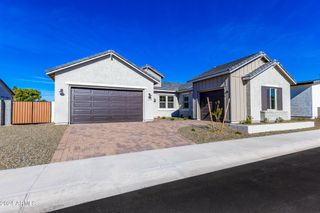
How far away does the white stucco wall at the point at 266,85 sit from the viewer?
12.7m

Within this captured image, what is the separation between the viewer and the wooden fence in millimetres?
12375

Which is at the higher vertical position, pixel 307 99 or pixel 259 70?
pixel 259 70

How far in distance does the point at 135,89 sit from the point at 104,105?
287 cm

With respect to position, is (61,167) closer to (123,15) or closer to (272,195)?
(272,195)

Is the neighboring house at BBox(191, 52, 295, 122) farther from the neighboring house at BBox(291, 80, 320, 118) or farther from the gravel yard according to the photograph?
the gravel yard

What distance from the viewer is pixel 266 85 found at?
13.4m

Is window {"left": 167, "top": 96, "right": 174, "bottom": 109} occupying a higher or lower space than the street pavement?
higher

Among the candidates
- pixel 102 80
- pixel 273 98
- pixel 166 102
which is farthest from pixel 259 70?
pixel 102 80

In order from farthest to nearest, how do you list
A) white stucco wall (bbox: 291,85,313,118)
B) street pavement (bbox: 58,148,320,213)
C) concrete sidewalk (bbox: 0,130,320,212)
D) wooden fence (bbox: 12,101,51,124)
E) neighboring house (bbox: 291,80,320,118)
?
white stucco wall (bbox: 291,85,313,118)
neighboring house (bbox: 291,80,320,118)
wooden fence (bbox: 12,101,51,124)
concrete sidewalk (bbox: 0,130,320,212)
street pavement (bbox: 58,148,320,213)

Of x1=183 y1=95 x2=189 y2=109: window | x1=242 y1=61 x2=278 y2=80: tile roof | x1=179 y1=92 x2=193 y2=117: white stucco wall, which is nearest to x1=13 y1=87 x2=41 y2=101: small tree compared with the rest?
x1=179 y1=92 x2=193 y2=117: white stucco wall

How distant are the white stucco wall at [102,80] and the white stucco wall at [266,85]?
8197 mm

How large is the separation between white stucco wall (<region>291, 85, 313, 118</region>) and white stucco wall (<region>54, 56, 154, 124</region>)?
16879 millimetres

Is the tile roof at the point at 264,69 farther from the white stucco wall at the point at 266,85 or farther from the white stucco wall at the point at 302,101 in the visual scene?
the white stucco wall at the point at 302,101

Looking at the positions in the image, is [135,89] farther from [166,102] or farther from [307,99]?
[307,99]
